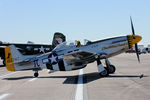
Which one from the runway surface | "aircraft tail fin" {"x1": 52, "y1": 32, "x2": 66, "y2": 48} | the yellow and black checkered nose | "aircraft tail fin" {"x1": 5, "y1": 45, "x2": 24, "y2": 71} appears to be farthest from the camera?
"aircraft tail fin" {"x1": 52, "y1": 32, "x2": 66, "y2": 48}

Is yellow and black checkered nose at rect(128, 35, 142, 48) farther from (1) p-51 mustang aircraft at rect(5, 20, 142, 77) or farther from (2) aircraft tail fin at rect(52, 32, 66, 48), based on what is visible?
(2) aircraft tail fin at rect(52, 32, 66, 48)

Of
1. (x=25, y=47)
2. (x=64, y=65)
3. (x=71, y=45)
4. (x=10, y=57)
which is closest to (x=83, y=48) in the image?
(x=71, y=45)

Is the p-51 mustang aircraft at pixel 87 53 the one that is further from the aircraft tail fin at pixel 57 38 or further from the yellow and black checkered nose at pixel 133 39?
the aircraft tail fin at pixel 57 38

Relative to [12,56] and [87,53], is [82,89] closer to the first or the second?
[87,53]

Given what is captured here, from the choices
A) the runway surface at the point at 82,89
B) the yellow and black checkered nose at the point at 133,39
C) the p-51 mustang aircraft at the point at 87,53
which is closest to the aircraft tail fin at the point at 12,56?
the p-51 mustang aircraft at the point at 87,53

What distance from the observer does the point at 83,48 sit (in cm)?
1229

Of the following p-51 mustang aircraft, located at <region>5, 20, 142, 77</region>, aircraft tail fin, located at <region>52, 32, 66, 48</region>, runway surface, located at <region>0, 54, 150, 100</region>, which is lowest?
runway surface, located at <region>0, 54, 150, 100</region>

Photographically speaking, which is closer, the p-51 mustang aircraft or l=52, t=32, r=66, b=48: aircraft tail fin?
the p-51 mustang aircraft

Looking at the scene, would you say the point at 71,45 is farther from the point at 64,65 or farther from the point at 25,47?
the point at 25,47

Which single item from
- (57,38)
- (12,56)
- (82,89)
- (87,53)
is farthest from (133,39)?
(57,38)

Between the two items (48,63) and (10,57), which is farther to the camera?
(10,57)

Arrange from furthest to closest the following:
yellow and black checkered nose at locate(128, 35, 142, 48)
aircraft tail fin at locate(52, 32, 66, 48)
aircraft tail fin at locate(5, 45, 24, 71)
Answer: aircraft tail fin at locate(52, 32, 66, 48) < aircraft tail fin at locate(5, 45, 24, 71) < yellow and black checkered nose at locate(128, 35, 142, 48)

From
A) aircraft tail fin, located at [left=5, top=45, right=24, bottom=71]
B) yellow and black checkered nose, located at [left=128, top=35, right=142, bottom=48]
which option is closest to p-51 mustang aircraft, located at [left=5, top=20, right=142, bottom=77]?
yellow and black checkered nose, located at [left=128, top=35, right=142, bottom=48]

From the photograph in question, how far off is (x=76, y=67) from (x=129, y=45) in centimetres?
360
